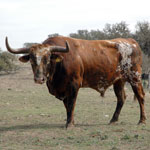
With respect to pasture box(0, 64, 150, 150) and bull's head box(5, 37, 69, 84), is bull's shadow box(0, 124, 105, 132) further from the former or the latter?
bull's head box(5, 37, 69, 84)

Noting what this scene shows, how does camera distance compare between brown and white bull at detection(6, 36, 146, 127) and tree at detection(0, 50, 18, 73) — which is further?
tree at detection(0, 50, 18, 73)

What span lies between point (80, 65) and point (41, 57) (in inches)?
47.8

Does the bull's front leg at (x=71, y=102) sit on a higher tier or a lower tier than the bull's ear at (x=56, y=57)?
lower

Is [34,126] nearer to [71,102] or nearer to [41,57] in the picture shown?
[71,102]

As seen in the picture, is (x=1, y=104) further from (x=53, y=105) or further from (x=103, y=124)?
(x=103, y=124)

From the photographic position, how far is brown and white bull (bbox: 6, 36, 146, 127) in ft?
29.6

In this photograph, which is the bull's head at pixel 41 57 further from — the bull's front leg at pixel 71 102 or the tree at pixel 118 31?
the tree at pixel 118 31

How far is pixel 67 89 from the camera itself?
956cm

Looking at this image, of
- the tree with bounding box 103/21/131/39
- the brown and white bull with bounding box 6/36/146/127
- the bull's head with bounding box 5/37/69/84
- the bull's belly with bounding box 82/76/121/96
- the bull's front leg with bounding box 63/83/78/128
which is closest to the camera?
the bull's head with bounding box 5/37/69/84

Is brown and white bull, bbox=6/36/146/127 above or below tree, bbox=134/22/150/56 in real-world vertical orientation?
above

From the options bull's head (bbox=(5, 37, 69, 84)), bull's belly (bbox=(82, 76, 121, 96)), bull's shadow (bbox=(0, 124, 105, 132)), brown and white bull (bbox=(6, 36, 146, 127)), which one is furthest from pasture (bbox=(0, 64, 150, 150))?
bull's head (bbox=(5, 37, 69, 84))

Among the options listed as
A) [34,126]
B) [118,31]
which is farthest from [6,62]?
[34,126]

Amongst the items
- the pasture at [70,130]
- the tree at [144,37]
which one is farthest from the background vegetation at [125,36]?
the pasture at [70,130]

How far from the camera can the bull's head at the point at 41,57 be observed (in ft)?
28.7
